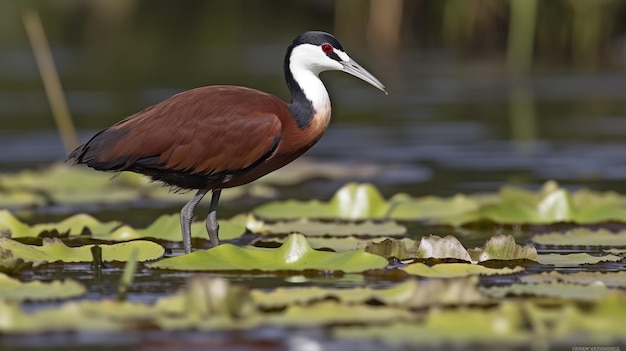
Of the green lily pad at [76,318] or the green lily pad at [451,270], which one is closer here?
the green lily pad at [76,318]

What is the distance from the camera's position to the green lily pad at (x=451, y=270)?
672 cm

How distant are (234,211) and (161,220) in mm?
2014

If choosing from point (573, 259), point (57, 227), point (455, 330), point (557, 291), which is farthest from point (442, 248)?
point (57, 227)

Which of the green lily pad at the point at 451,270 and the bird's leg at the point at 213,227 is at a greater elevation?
the bird's leg at the point at 213,227

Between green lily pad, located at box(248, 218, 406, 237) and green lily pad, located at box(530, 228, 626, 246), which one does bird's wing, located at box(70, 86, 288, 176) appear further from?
green lily pad, located at box(530, 228, 626, 246)

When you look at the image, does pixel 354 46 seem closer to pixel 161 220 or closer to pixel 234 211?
pixel 234 211

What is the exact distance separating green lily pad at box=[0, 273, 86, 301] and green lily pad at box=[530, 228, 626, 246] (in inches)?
124

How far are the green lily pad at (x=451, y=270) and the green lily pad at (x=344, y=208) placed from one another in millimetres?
2543

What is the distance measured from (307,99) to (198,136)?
28.8 inches

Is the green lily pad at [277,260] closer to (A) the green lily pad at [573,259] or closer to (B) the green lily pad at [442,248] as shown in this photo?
(B) the green lily pad at [442,248]

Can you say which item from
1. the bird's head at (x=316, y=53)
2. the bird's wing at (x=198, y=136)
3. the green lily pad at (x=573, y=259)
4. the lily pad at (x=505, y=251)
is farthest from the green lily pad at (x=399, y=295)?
the bird's head at (x=316, y=53)

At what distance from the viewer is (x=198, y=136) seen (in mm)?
7547

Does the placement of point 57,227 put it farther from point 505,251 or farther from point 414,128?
point 414,128

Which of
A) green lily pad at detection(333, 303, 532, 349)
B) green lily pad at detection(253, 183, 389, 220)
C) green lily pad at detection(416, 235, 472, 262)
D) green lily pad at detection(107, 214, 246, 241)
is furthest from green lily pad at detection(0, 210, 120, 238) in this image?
green lily pad at detection(333, 303, 532, 349)
